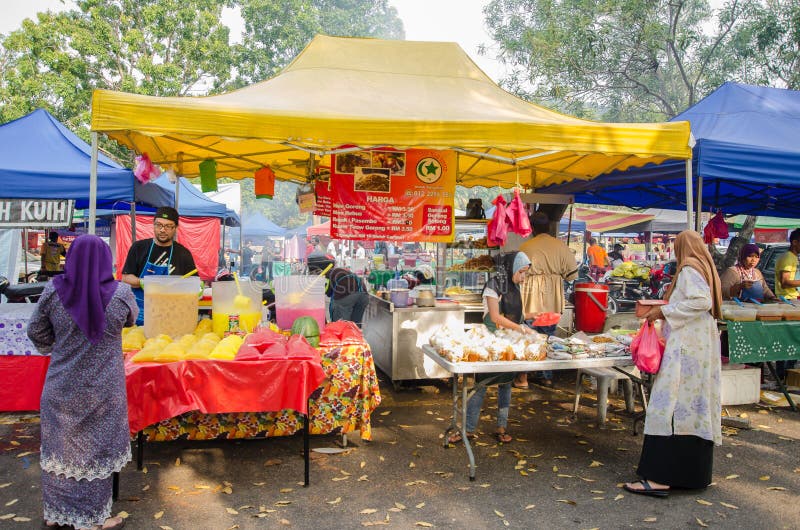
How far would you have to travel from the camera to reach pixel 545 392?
6492 millimetres

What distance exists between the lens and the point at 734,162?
5.22 meters

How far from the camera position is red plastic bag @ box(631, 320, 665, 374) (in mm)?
3689

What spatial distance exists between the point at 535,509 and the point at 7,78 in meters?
19.3

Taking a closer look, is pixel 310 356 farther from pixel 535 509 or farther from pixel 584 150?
pixel 584 150

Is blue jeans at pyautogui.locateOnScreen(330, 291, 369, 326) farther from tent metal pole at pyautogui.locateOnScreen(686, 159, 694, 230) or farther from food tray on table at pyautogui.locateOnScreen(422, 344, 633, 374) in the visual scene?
tent metal pole at pyautogui.locateOnScreen(686, 159, 694, 230)

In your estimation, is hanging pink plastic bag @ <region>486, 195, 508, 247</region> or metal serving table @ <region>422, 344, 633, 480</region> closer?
metal serving table @ <region>422, 344, 633, 480</region>

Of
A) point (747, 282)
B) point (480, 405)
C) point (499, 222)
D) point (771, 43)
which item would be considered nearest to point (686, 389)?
point (480, 405)

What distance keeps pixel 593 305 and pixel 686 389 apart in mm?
3069

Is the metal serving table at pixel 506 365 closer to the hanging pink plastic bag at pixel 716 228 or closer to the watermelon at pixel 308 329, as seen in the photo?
the watermelon at pixel 308 329

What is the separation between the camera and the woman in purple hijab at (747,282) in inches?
269

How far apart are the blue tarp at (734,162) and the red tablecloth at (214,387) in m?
4.41

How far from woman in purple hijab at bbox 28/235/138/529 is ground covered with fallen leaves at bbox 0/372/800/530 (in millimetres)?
486

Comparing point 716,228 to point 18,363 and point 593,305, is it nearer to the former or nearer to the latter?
point 593,305

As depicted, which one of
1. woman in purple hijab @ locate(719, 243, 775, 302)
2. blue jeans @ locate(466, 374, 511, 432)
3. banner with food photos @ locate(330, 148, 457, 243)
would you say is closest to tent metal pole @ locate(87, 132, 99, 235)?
banner with food photos @ locate(330, 148, 457, 243)
